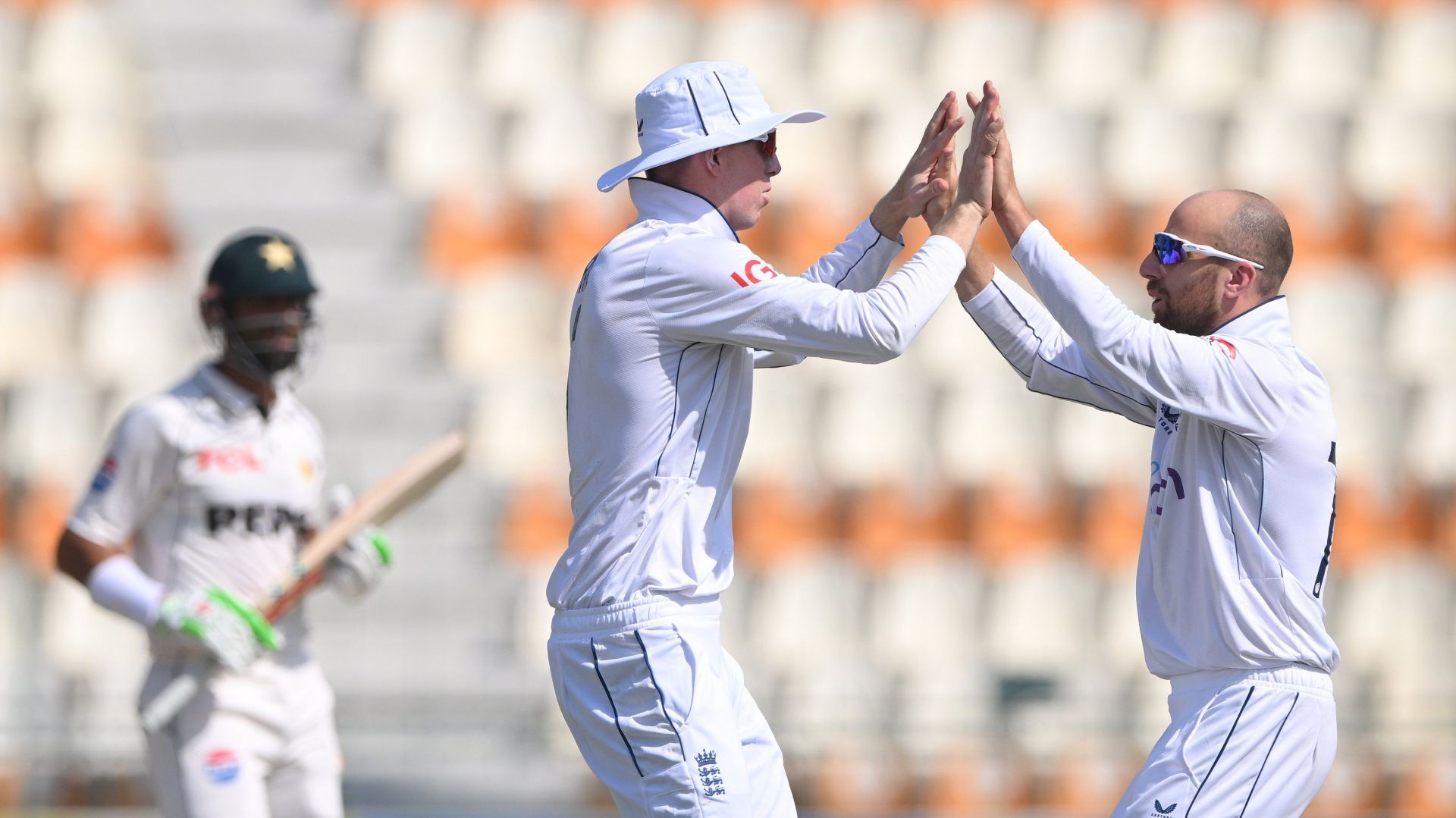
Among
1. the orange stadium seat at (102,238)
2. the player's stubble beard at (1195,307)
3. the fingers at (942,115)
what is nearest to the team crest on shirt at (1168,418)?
the player's stubble beard at (1195,307)

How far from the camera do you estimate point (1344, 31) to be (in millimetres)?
12367

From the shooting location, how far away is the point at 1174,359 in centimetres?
383

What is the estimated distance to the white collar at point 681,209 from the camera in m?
3.89

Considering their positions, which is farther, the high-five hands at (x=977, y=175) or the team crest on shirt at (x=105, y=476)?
the team crest on shirt at (x=105, y=476)

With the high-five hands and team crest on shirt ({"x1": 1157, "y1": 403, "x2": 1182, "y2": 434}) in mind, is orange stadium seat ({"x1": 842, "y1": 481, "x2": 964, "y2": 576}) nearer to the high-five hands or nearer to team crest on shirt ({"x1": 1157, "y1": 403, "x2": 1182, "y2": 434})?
team crest on shirt ({"x1": 1157, "y1": 403, "x2": 1182, "y2": 434})

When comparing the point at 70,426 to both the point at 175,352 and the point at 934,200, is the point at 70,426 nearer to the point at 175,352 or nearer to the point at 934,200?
the point at 175,352

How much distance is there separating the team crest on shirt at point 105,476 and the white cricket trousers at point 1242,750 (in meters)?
2.78

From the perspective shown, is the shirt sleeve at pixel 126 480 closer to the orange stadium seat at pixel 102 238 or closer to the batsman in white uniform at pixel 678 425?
the batsman in white uniform at pixel 678 425

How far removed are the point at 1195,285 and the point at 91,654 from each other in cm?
707

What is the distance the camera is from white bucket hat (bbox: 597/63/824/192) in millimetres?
3816

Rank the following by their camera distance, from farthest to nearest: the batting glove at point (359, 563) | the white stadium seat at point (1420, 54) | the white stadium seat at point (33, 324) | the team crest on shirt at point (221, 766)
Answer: the white stadium seat at point (1420, 54) < the white stadium seat at point (33, 324) < the batting glove at point (359, 563) < the team crest on shirt at point (221, 766)

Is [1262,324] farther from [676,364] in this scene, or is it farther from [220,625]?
[220,625]

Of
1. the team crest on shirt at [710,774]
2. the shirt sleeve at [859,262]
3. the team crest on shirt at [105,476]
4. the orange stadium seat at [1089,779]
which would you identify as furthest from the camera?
the orange stadium seat at [1089,779]

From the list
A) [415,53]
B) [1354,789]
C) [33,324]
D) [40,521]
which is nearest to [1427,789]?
[1354,789]
